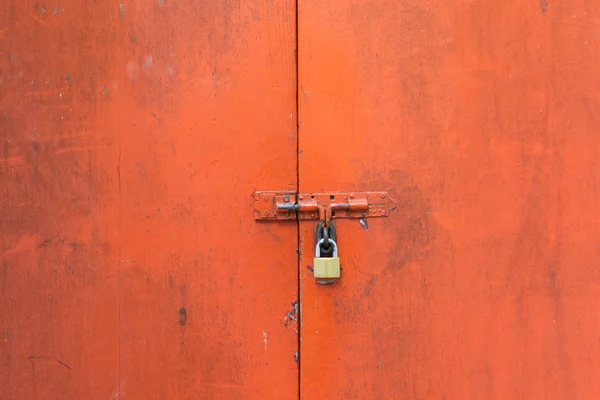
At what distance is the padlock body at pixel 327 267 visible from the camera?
1.11 m

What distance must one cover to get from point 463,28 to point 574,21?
30 cm

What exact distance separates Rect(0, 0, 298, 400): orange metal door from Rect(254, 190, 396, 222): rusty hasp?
0.04 m

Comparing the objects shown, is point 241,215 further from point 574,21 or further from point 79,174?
point 574,21

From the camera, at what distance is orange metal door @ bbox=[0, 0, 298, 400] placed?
47.8 inches

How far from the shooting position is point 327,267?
112 cm

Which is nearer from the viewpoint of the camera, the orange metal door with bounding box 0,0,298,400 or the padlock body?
the padlock body

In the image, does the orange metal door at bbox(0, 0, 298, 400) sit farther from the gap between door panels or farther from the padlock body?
the padlock body

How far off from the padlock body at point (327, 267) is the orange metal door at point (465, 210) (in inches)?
3.7

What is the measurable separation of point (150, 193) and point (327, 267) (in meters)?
0.52

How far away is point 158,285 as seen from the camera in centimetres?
123

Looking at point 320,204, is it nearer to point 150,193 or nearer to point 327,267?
point 327,267

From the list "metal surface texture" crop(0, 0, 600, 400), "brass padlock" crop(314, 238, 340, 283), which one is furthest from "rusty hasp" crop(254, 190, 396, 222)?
"brass padlock" crop(314, 238, 340, 283)

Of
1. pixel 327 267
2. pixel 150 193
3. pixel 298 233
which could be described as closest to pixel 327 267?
pixel 327 267

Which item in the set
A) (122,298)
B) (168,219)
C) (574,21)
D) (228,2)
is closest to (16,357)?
(122,298)
